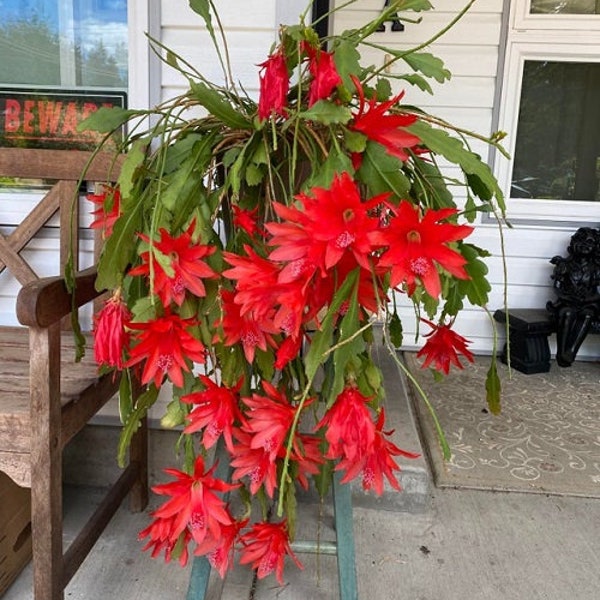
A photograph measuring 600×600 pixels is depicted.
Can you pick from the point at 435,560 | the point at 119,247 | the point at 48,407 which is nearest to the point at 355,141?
the point at 119,247

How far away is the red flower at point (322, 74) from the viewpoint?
36.0 inches

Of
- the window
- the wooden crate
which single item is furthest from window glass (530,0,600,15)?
the wooden crate

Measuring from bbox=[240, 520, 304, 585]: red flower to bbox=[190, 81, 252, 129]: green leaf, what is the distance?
699 millimetres

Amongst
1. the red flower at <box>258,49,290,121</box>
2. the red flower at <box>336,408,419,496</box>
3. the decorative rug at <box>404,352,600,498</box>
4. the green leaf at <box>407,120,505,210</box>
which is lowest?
the decorative rug at <box>404,352,600,498</box>

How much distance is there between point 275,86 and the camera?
0.95 metres

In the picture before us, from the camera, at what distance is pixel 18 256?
1.68m

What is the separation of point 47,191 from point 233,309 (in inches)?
43.6

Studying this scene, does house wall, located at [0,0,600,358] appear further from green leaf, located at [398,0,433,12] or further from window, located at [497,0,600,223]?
green leaf, located at [398,0,433,12]

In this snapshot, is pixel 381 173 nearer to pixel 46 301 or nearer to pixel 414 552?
pixel 46 301

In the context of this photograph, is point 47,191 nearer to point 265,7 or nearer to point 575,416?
point 265,7

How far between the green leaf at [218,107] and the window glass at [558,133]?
2.51 metres

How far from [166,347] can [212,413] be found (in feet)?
0.42

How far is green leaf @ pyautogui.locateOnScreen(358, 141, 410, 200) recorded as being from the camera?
0.87 meters

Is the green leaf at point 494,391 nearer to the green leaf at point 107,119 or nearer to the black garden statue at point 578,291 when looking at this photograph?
the green leaf at point 107,119
